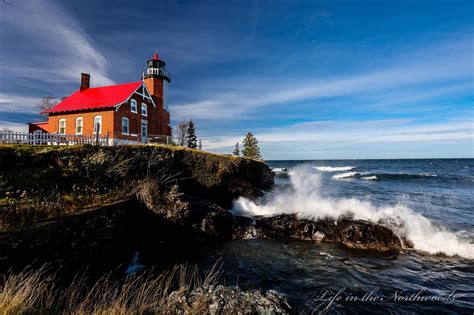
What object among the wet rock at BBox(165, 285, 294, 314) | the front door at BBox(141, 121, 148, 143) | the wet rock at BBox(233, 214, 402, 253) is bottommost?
the wet rock at BBox(233, 214, 402, 253)

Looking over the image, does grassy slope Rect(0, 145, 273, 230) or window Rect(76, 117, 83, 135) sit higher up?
window Rect(76, 117, 83, 135)

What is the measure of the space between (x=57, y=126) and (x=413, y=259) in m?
31.7

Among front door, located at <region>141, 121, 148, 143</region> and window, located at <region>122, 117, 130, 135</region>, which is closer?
window, located at <region>122, 117, 130, 135</region>

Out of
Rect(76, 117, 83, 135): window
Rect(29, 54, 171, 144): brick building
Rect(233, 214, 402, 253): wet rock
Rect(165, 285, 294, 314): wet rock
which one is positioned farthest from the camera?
Rect(76, 117, 83, 135): window

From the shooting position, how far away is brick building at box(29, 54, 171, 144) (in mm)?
22000

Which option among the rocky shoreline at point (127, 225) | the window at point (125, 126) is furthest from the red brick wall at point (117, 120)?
the rocky shoreline at point (127, 225)

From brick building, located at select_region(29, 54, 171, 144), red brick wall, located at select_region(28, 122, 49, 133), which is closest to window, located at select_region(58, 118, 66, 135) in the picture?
brick building, located at select_region(29, 54, 171, 144)

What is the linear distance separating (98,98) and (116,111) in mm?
4164

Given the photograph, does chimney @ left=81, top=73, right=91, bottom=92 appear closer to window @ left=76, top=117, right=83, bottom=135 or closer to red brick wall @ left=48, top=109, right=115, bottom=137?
red brick wall @ left=48, top=109, right=115, bottom=137

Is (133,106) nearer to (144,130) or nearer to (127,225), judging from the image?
(144,130)

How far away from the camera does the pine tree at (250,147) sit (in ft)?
163

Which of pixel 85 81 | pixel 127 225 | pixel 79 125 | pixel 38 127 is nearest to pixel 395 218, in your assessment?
pixel 127 225

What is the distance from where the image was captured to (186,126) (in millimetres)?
45969

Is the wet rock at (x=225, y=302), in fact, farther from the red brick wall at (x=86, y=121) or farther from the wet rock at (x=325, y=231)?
the red brick wall at (x=86, y=121)
